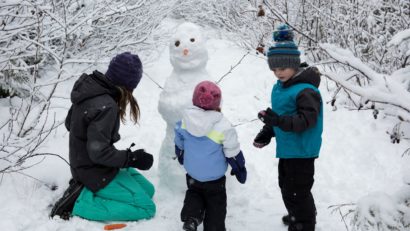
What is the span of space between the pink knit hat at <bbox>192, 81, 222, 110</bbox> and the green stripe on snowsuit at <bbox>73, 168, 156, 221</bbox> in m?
0.98

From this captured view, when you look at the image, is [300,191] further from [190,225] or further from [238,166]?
[190,225]

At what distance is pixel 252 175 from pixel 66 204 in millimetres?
1894

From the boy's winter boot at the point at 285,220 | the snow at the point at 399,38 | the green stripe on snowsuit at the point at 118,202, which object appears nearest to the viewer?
the snow at the point at 399,38

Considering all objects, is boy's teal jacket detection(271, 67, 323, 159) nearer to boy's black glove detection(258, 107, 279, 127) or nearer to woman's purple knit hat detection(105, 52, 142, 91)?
boy's black glove detection(258, 107, 279, 127)

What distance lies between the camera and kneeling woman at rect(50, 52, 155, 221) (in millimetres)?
3006

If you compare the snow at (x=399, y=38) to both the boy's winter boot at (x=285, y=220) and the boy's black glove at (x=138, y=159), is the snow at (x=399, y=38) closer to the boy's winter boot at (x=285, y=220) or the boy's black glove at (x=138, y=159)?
the boy's winter boot at (x=285, y=220)

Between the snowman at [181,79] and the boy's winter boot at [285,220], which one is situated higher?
the snowman at [181,79]

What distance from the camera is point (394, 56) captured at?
4902 millimetres

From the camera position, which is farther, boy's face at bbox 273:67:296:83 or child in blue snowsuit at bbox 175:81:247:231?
child in blue snowsuit at bbox 175:81:247:231

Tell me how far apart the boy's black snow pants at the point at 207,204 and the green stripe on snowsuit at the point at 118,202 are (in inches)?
17.2

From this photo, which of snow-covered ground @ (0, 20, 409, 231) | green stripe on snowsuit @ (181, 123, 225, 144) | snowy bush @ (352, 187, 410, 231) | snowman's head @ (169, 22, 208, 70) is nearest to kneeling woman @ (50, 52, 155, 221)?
snow-covered ground @ (0, 20, 409, 231)

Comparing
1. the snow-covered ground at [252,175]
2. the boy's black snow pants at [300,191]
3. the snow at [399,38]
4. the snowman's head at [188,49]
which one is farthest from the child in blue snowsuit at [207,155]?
the snow at [399,38]

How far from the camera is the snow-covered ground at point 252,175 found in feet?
10.5

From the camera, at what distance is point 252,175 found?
4.10 metres
